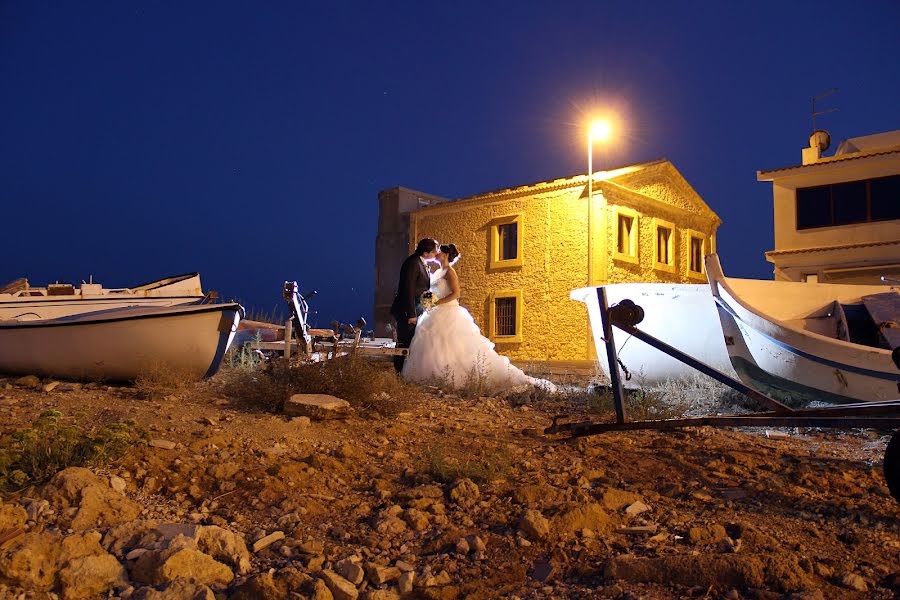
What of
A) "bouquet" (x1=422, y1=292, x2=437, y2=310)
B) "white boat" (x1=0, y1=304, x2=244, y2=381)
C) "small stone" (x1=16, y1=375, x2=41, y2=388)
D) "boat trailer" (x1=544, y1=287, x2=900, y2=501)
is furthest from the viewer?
"bouquet" (x1=422, y1=292, x2=437, y2=310)

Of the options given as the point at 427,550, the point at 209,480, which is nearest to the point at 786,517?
the point at 427,550

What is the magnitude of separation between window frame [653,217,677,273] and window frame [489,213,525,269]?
3.95 m

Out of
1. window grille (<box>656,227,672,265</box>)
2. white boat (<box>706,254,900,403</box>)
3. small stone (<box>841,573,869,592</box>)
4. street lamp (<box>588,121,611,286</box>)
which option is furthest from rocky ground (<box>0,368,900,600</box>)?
window grille (<box>656,227,672,265</box>)

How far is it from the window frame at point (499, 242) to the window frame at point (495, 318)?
773 millimetres

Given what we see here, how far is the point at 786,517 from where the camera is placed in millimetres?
3215

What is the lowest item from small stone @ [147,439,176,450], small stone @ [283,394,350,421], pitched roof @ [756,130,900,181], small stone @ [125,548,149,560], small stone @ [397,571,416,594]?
small stone @ [397,571,416,594]

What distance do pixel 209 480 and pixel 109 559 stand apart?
107 centimetres

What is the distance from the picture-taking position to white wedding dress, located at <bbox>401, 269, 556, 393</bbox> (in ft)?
26.9

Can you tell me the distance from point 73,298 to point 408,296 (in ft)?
19.9

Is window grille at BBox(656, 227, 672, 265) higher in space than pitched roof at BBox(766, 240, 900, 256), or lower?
higher

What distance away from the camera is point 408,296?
8938 millimetres

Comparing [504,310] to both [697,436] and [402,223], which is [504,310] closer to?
[402,223]

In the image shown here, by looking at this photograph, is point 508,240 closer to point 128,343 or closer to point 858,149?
point 858,149

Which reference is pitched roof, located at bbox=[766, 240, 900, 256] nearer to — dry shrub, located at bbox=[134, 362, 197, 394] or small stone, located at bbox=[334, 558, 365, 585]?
dry shrub, located at bbox=[134, 362, 197, 394]
